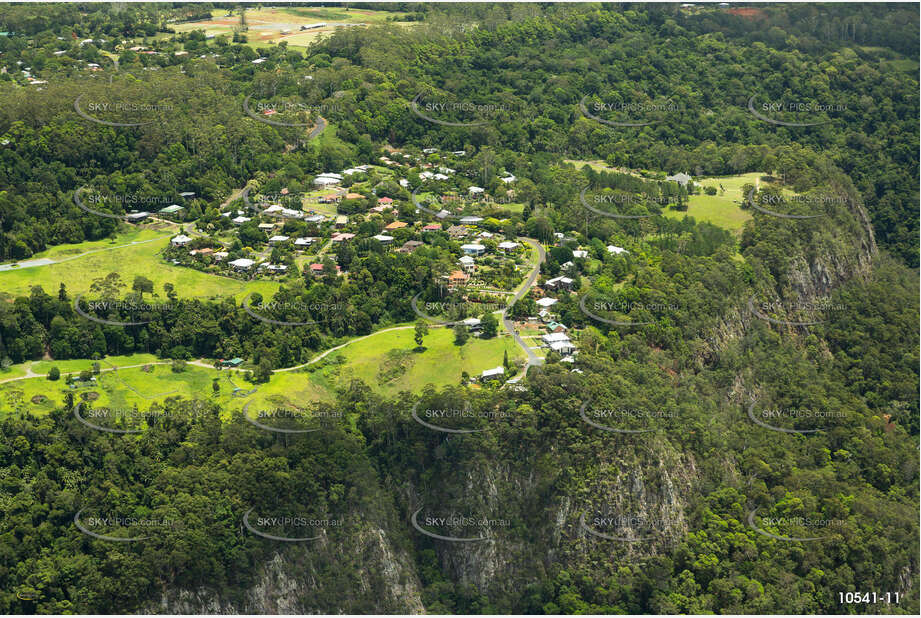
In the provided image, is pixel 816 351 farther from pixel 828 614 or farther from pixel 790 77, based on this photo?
pixel 790 77

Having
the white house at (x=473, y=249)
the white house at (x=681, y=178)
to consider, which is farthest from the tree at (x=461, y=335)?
the white house at (x=681, y=178)

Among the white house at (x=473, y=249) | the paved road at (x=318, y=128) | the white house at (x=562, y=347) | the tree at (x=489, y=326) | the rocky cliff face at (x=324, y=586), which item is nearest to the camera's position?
the rocky cliff face at (x=324, y=586)

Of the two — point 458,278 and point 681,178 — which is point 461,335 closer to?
point 458,278

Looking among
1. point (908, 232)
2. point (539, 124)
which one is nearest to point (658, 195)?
point (539, 124)

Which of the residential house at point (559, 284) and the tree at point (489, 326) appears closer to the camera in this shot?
the tree at point (489, 326)

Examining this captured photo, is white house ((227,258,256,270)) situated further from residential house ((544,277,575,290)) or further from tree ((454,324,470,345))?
residential house ((544,277,575,290))

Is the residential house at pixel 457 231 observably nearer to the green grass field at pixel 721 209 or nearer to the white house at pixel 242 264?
the white house at pixel 242 264
